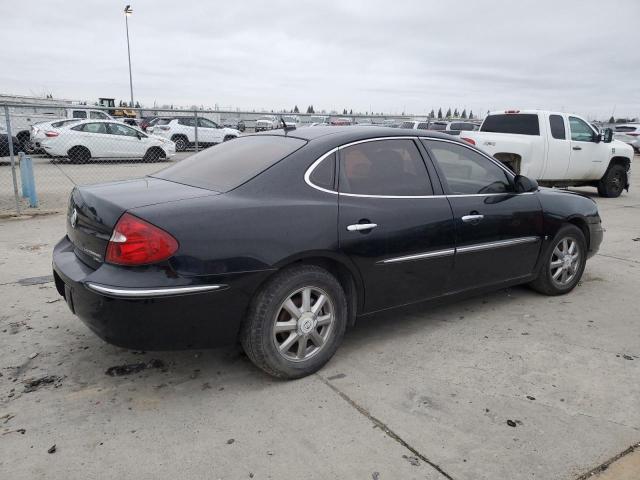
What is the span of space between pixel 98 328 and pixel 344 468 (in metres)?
1.50

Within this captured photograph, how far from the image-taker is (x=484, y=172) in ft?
14.1

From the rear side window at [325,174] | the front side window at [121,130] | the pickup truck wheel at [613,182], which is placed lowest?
the pickup truck wheel at [613,182]

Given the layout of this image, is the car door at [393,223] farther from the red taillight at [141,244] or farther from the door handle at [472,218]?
the red taillight at [141,244]

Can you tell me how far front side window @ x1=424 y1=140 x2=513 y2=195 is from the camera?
157 inches

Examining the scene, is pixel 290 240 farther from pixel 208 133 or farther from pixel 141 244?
pixel 208 133

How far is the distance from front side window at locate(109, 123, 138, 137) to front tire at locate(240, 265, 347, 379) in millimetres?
14367

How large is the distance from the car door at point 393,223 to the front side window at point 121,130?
45.7ft

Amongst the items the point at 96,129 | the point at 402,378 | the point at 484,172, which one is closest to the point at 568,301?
the point at 484,172

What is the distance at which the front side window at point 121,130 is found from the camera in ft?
51.5

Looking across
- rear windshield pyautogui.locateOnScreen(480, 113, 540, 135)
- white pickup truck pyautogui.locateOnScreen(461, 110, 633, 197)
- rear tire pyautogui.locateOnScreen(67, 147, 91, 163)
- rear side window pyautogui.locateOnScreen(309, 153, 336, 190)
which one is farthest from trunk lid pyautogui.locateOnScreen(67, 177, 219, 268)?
rear tire pyautogui.locateOnScreen(67, 147, 91, 163)

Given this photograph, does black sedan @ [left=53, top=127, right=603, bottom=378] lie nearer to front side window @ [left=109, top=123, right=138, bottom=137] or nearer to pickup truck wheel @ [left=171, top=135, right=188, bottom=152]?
front side window @ [left=109, top=123, right=138, bottom=137]

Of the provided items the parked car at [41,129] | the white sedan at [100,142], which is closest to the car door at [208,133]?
the white sedan at [100,142]

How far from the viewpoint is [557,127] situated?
10688 mm

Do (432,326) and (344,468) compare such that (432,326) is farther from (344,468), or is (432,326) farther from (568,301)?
(344,468)
